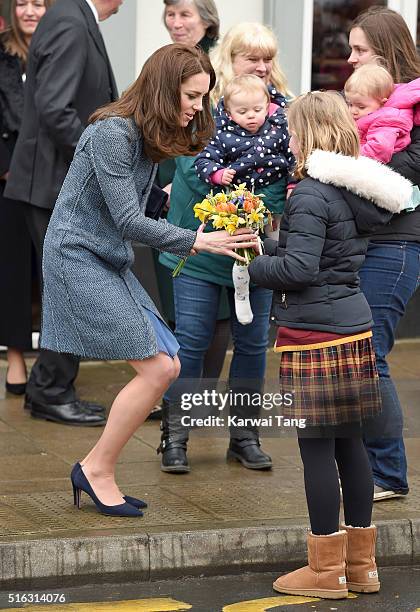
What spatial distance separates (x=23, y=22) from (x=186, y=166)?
1.95m

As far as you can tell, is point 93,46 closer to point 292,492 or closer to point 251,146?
point 251,146

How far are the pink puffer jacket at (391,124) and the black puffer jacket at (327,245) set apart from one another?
538 mm

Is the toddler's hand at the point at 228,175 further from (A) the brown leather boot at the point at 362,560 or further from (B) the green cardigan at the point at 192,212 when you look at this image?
(A) the brown leather boot at the point at 362,560


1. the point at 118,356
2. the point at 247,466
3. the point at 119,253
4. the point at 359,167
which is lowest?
the point at 247,466

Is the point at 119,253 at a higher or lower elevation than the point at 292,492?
higher

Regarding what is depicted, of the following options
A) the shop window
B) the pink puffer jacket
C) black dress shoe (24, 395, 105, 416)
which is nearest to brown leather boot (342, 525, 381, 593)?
the pink puffer jacket

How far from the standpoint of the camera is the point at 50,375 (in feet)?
24.5

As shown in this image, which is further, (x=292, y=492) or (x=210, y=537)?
(x=292, y=492)

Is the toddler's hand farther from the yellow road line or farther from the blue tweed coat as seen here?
the yellow road line

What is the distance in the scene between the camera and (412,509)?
19.6 ft

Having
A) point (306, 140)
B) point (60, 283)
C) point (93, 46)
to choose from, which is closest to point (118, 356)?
point (60, 283)

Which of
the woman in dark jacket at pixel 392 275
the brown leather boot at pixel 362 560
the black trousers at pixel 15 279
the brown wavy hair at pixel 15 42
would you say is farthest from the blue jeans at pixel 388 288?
the brown wavy hair at pixel 15 42

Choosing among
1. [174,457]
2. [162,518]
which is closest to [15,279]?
[174,457]

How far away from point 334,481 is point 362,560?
332 millimetres
